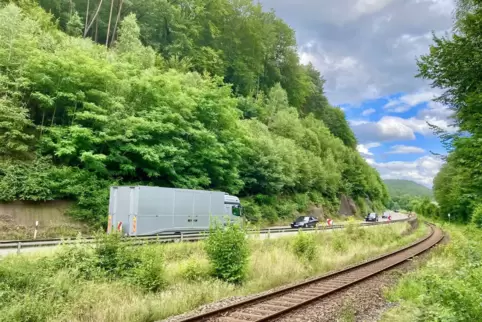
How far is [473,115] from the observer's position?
14.2 m

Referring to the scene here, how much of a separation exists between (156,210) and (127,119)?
7502 millimetres

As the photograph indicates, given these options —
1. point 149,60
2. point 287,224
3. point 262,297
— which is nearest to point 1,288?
point 262,297

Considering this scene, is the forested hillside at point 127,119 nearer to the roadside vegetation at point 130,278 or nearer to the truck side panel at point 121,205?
the truck side panel at point 121,205

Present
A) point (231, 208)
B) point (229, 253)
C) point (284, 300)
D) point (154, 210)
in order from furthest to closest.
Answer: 1. point (231, 208)
2. point (154, 210)
3. point (229, 253)
4. point (284, 300)


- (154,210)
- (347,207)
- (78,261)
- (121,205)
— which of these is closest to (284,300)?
Result: (78,261)

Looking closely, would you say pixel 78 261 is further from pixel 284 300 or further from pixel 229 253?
pixel 284 300

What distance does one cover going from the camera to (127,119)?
2328 cm

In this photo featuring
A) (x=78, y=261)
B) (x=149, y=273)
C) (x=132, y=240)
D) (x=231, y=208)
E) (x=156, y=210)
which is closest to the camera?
(x=149, y=273)

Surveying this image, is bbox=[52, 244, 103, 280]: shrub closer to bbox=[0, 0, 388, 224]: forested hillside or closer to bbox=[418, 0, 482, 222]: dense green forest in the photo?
bbox=[0, 0, 388, 224]: forested hillside

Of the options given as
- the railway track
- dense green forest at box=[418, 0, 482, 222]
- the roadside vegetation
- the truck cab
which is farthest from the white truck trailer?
dense green forest at box=[418, 0, 482, 222]

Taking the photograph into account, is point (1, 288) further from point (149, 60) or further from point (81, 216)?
point (149, 60)

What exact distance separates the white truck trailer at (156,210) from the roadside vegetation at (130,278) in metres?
3.66

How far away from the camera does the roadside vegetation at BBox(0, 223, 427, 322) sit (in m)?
8.00

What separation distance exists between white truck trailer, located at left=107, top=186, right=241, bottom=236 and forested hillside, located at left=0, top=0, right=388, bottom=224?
12.2 feet
